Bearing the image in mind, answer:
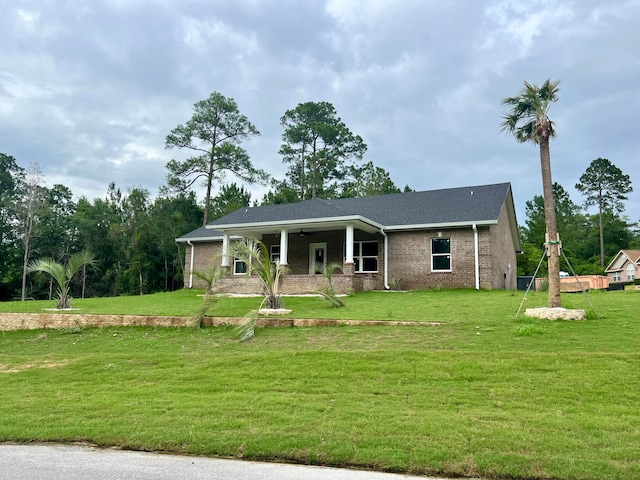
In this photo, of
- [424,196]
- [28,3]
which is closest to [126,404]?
[28,3]

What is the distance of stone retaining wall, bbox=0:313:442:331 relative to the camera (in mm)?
11070

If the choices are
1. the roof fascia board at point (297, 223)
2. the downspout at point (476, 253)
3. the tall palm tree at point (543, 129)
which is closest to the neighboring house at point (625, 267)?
the downspout at point (476, 253)

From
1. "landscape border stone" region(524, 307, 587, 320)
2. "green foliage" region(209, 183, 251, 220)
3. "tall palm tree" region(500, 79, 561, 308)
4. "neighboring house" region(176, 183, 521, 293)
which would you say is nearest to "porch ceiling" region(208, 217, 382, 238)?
"neighboring house" region(176, 183, 521, 293)

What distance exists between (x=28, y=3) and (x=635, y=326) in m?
18.6

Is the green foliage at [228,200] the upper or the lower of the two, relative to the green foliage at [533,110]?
upper

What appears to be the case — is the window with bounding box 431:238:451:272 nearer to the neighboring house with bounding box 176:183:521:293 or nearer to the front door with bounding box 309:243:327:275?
the neighboring house with bounding box 176:183:521:293

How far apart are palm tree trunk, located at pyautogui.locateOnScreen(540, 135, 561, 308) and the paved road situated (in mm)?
8282

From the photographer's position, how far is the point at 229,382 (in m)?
7.11

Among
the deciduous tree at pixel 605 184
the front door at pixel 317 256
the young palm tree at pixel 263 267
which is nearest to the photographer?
the young palm tree at pixel 263 267

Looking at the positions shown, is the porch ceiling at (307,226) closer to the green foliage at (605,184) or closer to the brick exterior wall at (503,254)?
the brick exterior wall at (503,254)

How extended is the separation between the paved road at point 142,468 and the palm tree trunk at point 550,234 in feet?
27.2

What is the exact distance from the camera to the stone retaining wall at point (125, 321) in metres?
11.1

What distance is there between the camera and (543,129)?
457 inches

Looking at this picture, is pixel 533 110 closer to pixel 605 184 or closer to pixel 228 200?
pixel 228 200
